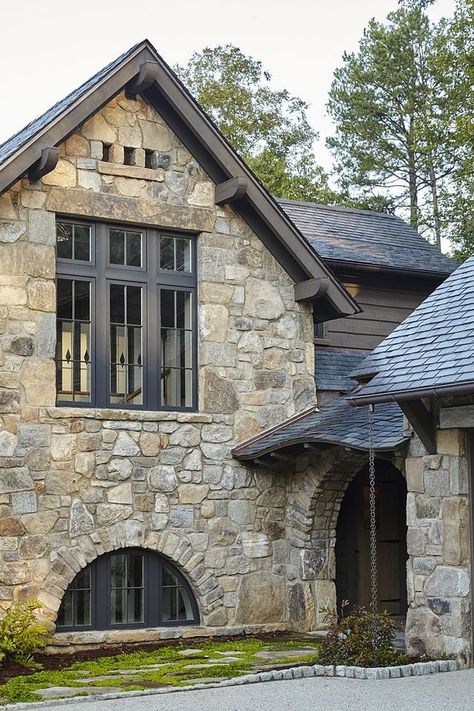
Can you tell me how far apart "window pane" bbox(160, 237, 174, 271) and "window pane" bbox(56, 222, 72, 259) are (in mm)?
1165

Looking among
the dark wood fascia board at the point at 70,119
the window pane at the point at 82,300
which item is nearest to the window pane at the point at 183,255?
the window pane at the point at 82,300

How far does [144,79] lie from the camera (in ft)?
42.2

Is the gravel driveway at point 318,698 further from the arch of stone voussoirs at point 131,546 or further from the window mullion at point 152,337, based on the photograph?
the window mullion at point 152,337

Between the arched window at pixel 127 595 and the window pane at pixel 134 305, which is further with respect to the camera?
the window pane at pixel 134 305

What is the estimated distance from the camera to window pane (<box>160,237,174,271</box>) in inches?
529

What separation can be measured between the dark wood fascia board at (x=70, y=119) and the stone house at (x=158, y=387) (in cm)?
2

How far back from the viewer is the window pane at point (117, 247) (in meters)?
13.1

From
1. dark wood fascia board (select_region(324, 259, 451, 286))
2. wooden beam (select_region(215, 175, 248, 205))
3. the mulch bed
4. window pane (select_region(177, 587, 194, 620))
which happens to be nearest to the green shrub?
the mulch bed

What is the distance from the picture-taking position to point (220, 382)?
1347 cm

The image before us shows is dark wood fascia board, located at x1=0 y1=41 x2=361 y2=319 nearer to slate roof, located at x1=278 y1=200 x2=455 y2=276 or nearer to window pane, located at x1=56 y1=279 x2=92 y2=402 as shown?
window pane, located at x1=56 y1=279 x2=92 y2=402

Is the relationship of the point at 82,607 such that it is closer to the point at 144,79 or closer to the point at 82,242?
the point at 82,242

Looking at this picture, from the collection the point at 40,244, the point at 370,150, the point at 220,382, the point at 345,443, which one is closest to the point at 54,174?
the point at 40,244

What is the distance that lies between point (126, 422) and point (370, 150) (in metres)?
23.4

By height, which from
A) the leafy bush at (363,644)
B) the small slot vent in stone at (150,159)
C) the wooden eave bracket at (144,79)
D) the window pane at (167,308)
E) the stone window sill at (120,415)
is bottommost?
the leafy bush at (363,644)
